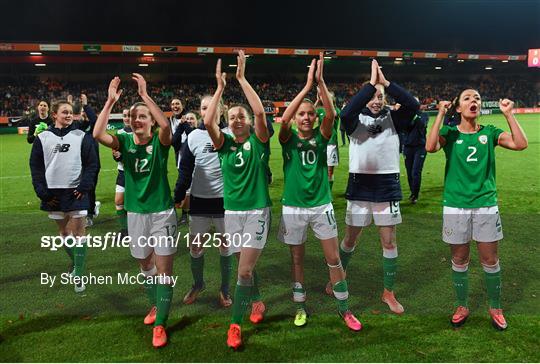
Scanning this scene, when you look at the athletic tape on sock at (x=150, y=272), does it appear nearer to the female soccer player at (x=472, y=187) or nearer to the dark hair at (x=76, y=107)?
the dark hair at (x=76, y=107)

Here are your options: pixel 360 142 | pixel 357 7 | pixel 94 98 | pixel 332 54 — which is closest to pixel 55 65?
pixel 94 98

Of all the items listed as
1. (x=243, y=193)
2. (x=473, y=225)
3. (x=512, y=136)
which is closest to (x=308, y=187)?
(x=243, y=193)

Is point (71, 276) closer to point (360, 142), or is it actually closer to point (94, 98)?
point (360, 142)

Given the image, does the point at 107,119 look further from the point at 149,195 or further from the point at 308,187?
the point at 308,187

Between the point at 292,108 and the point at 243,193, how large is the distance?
0.86 m

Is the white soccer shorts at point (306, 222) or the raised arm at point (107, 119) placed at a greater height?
the raised arm at point (107, 119)

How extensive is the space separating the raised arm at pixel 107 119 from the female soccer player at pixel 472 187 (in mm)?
2894

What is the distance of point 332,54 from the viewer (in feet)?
131

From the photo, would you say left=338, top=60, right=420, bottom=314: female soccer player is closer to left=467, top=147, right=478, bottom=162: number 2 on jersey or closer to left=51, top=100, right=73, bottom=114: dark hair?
left=467, top=147, right=478, bottom=162: number 2 on jersey

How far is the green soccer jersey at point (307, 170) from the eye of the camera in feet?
13.1

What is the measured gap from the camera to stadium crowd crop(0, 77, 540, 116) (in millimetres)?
33700

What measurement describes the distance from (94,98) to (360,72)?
88.1ft
